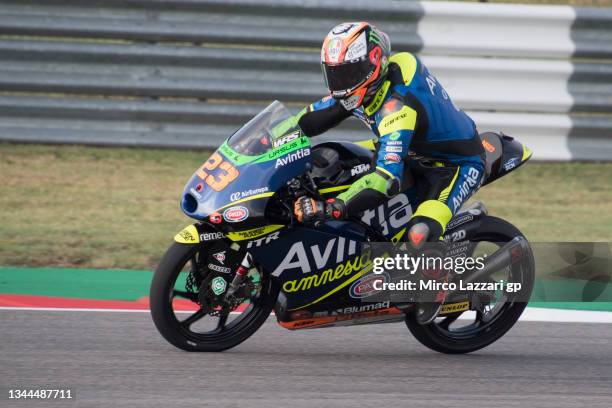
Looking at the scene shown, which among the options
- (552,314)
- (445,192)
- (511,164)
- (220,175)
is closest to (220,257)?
(220,175)

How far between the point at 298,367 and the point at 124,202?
3.86m

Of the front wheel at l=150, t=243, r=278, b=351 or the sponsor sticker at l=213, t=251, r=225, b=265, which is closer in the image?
the front wheel at l=150, t=243, r=278, b=351

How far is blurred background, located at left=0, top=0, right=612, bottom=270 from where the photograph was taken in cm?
941

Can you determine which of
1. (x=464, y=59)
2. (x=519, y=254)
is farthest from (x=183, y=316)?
(x=464, y=59)

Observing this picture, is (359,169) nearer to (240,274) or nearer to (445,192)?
(445,192)

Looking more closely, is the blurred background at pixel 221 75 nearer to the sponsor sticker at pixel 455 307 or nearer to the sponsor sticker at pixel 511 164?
the sponsor sticker at pixel 511 164

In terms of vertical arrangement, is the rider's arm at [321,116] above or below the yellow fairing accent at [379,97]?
below

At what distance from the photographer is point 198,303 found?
18.2 ft

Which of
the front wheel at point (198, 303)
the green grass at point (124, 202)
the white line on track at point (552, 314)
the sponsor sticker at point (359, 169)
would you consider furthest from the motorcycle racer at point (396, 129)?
the green grass at point (124, 202)

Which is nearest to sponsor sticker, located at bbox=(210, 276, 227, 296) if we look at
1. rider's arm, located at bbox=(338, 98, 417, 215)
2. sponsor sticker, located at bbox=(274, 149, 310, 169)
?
sponsor sticker, located at bbox=(274, 149, 310, 169)

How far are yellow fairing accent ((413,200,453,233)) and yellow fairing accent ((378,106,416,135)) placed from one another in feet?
1.45

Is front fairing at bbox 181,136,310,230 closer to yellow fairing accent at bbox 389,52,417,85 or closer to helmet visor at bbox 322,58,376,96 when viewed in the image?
helmet visor at bbox 322,58,376,96

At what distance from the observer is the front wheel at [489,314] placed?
5910 millimetres

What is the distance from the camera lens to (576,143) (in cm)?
977
